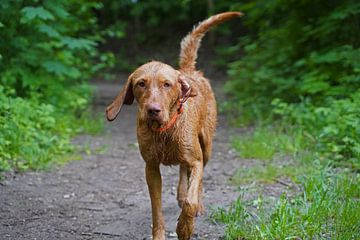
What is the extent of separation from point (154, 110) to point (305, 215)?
143 centimetres

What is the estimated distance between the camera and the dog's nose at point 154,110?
3945mm

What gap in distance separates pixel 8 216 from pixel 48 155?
226cm

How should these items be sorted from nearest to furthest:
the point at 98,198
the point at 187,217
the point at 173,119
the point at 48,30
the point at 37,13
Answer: the point at 187,217
the point at 173,119
the point at 98,198
the point at 37,13
the point at 48,30

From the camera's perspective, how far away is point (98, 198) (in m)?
6.08

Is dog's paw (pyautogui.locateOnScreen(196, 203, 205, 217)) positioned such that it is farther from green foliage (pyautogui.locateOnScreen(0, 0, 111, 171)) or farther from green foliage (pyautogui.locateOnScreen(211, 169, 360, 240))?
green foliage (pyautogui.locateOnScreen(0, 0, 111, 171))

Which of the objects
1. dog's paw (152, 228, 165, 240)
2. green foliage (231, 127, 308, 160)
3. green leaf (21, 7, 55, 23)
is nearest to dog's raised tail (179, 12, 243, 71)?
green foliage (231, 127, 308, 160)

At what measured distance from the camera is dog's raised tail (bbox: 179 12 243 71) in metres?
6.25

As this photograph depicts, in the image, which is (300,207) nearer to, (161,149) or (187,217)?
(187,217)

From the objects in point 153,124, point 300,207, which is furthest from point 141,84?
point 300,207

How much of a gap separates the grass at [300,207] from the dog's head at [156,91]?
106cm

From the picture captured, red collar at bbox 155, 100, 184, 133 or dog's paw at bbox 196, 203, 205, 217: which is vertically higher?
red collar at bbox 155, 100, 184, 133

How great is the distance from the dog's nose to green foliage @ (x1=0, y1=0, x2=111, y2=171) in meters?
3.10

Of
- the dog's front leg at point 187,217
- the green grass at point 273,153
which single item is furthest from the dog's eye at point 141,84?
the green grass at point 273,153

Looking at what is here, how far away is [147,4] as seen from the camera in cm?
2634
